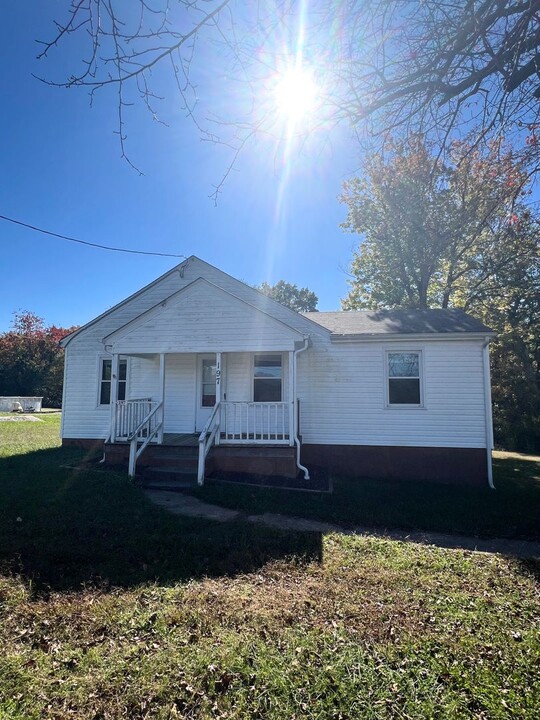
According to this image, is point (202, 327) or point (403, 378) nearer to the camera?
point (202, 327)

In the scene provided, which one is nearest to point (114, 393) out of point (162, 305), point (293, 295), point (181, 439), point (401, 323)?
point (181, 439)

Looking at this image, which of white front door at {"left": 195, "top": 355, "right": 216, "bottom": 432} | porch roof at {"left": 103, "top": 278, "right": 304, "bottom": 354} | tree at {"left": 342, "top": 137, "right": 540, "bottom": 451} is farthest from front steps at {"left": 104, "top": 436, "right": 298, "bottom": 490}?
tree at {"left": 342, "top": 137, "right": 540, "bottom": 451}

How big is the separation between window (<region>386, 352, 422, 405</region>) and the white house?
1.0 inches

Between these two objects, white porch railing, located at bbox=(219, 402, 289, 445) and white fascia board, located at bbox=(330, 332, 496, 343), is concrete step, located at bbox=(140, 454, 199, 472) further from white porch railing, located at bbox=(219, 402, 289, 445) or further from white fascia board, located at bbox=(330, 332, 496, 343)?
white fascia board, located at bbox=(330, 332, 496, 343)

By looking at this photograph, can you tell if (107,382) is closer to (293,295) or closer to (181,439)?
(181,439)

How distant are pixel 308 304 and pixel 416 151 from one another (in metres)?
46.9

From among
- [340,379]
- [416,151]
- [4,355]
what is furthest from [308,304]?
[416,151]

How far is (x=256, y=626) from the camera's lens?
356 centimetres

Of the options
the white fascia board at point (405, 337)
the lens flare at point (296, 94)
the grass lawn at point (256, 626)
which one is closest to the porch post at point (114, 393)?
the grass lawn at point (256, 626)

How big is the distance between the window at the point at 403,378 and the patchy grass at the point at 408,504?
212cm

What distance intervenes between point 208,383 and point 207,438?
2357 mm

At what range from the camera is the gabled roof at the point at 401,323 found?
10286mm

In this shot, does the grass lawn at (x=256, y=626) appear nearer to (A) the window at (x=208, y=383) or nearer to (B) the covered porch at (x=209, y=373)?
(B) the covered porch at (x=209, y=373)

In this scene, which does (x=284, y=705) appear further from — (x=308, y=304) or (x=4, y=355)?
(x=308, y=304)
